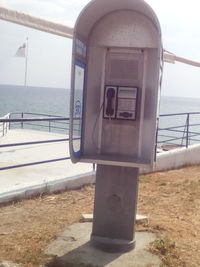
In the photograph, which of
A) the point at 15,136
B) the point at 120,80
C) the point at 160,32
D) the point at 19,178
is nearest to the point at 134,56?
the point at 120,80

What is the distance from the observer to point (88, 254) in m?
4.83

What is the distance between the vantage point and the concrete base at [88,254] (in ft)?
15.1

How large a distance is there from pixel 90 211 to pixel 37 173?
260cm

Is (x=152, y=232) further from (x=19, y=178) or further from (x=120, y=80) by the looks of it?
(x=19, y=178)

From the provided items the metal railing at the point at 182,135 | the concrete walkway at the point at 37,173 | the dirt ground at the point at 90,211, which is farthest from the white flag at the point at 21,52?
the dirt ground at the point at 90,211

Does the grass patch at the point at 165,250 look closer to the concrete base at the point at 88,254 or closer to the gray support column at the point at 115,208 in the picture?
the concrete base at the point at 88,254

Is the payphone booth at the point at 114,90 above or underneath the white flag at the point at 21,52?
underneath

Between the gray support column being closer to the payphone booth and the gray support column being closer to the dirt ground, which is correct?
the payphone booth

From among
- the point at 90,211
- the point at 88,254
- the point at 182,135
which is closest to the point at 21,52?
the point at 90,211

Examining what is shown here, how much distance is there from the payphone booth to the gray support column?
0.04 ft

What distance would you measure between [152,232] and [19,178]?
347 cm

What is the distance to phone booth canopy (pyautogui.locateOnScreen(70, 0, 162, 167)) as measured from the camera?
5.11 meters

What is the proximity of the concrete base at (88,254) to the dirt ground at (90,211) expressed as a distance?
12 cm

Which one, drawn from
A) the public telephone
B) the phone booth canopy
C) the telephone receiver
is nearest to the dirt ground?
the phone booth canopy
